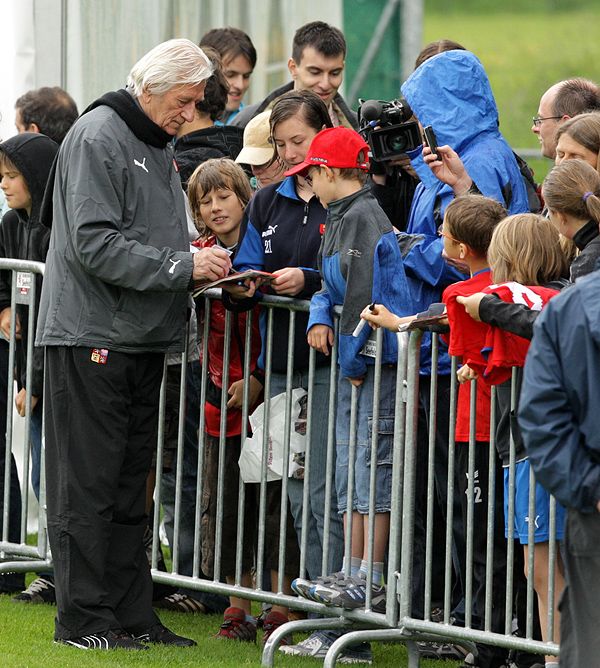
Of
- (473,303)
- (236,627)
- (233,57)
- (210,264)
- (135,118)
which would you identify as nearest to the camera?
(473,303)

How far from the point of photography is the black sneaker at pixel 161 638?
5.90m

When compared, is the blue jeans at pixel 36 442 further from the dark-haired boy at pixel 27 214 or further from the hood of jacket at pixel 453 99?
the hood of jacket at pixel 453 99

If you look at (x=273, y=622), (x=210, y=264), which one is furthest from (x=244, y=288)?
(x=273, y=622)

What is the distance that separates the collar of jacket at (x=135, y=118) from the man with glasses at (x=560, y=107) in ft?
5.15

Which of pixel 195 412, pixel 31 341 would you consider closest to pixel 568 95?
pixel 195 412

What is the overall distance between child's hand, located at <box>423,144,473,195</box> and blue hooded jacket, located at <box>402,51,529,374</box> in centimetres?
8

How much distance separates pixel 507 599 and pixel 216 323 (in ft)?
5.87

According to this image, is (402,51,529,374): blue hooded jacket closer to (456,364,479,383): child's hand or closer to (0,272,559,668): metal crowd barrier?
(0,272,559,668): metal crowd barrier

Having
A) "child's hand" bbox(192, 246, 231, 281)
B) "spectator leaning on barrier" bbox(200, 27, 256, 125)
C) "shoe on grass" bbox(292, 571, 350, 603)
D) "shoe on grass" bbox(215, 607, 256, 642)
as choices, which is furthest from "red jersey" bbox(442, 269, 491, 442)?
"spectator leaning on barrier" bbox(200, 27, 256, 125)

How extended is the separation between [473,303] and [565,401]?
103 cm

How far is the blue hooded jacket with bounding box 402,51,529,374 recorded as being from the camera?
5828mm

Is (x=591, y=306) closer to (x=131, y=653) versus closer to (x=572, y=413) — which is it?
(x=572, y=413)

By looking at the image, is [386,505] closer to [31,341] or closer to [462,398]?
[462,398]

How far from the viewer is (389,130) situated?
240 inches
